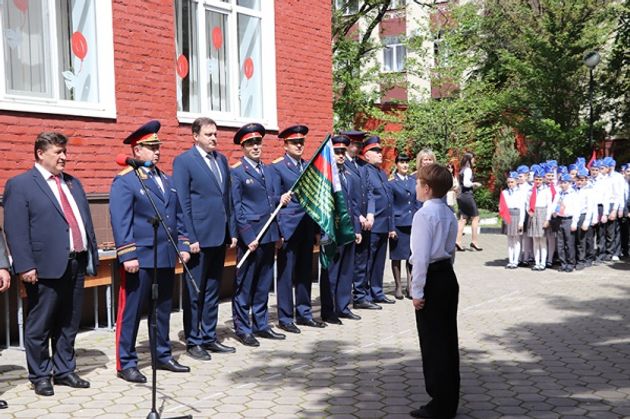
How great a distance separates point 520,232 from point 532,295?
9.92 ft

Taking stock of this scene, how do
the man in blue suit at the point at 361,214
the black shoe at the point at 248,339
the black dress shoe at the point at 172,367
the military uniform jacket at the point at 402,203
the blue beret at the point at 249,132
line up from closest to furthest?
the black dress shoe at the point at 172,367 → the black shoe at the point at 248,339 → the blue beret at the point at 249,132 → the man in blue suit at the point at 361,214 → the military uniform jacket at the point at 402,203

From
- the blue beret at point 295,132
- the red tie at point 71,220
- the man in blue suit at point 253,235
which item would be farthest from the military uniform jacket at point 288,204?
the red tie at point 71,220

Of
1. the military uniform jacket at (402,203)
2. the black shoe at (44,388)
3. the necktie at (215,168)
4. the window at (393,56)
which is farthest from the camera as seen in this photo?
the window at (393,56)

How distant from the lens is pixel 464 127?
29.5 m

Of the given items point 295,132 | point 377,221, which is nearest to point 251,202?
point 295,132

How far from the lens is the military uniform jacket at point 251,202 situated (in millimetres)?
8391

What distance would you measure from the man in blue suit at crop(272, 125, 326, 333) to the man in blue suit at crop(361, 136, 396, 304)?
168 cm

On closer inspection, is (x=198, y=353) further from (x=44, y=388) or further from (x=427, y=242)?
(x=427, y=242)

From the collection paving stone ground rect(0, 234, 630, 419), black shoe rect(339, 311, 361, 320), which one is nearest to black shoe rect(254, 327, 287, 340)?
paving stone ground rect(0, 234, 630, 419)

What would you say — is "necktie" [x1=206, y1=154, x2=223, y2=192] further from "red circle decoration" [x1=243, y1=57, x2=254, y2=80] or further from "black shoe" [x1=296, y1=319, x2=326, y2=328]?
"red circle decoration" [x1=243, y1=57, x2=254, y2=80]

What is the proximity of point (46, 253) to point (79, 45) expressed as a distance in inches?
166

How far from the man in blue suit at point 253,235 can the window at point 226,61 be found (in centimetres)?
279

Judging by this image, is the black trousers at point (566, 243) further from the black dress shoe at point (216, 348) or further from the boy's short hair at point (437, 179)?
the boy's short hair at point (437, 179)

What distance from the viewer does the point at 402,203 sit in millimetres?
11227
